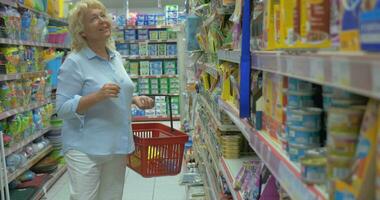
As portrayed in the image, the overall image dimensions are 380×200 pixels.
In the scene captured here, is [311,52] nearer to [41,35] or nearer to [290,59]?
[290,59]

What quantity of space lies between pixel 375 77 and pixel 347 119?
25 centimetres

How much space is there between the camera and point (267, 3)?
1410mm

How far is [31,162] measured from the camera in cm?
439

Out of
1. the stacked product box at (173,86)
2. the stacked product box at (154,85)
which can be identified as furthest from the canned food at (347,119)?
the stacked product box at (154,85)

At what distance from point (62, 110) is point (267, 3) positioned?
1543 mm

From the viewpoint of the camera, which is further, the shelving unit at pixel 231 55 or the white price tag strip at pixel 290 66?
the shelving unit at pixel 231 55

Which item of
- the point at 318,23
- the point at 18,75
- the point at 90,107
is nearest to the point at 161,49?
the point at 18,75

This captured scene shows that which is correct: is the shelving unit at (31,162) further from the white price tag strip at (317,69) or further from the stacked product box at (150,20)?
the stacked product box at (150,20)

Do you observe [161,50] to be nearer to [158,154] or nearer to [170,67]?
[170,67]

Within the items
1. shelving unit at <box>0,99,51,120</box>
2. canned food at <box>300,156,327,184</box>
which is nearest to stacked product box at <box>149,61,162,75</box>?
shelving unit at <box>0,99,51,120</box>

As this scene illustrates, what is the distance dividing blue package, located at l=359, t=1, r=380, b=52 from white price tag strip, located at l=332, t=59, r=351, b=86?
0.13 ft

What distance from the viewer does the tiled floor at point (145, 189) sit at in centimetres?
452

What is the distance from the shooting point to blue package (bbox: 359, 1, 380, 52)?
0.66 meters

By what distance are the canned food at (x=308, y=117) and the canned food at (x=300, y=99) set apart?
5cm
